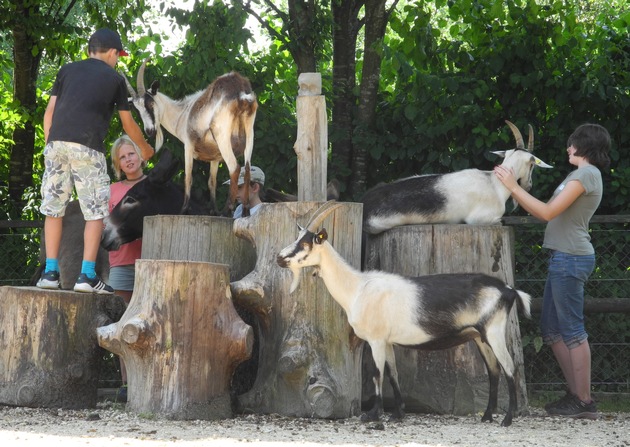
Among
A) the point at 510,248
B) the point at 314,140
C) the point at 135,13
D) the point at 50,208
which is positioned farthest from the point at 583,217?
the point at 135,13

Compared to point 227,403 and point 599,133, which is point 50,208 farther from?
point 599,133

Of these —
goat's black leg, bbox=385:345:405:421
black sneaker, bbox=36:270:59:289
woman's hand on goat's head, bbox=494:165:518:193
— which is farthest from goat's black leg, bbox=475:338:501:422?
black sneaker, bbox=36:270:59:289

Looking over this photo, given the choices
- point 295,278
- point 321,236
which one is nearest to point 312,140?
point 321,236

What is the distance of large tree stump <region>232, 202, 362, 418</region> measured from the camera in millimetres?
5453

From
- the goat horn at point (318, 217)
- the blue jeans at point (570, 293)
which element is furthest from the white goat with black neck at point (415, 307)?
the blue jeans at point (570, 293)

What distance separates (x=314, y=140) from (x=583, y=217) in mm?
1771

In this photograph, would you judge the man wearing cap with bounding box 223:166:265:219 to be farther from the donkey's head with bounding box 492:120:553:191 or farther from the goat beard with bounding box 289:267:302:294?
the donkey's head with bounding box 492:120:553:191

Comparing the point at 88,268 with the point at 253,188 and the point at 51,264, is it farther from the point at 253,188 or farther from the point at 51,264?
the point at 253,188

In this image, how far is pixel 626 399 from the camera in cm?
702

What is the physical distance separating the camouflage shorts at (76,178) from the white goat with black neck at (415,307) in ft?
4.19

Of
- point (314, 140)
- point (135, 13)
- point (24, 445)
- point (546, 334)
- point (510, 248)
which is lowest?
point (24, 445)

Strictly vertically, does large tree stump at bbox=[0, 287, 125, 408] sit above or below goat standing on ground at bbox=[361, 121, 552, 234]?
below

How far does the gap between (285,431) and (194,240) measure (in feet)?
5.01

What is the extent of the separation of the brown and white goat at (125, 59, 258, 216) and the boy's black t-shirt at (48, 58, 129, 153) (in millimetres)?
293
